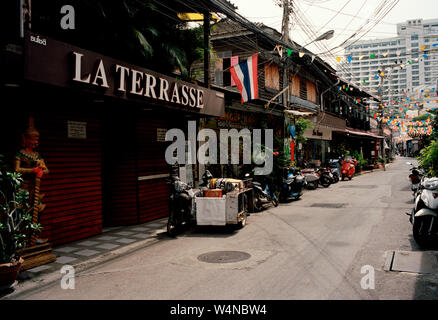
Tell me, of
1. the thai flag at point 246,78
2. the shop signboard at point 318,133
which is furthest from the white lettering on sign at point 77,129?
the shop signboard at point 318,133

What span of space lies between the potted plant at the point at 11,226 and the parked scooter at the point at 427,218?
7306 millimetres

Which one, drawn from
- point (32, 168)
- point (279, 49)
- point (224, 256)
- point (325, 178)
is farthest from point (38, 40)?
point (325, 178)

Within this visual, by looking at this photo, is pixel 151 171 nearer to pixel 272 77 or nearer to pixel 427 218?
pixel 427 218

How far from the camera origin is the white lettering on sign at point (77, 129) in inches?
334

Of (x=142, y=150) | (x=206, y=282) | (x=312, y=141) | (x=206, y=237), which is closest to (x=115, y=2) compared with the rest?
(x=142, y=150)

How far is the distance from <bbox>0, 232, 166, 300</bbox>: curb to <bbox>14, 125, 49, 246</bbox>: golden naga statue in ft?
3.30

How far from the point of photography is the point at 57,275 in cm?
614

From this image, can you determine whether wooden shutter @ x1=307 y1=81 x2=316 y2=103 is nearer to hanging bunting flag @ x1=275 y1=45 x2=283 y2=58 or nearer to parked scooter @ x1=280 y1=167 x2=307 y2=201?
hanging bunting flag @ x1=275 y1=45 x2=283 y2=58

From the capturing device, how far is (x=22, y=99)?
725cm

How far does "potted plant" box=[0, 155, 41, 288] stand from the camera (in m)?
5.37

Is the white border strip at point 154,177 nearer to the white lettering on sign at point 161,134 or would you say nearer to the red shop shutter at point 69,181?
the white lettering on sign at point 161,134

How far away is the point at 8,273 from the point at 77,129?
4215 mm

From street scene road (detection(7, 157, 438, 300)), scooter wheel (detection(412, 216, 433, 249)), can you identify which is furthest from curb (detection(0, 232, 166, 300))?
scooter wheel (detection(412, 216, 433, 249))
